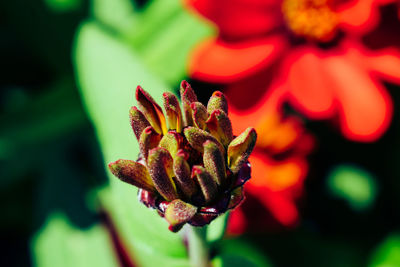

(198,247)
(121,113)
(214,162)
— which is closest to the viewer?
(214,162)

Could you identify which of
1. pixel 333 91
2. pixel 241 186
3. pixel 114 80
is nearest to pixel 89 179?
pixel 114 80

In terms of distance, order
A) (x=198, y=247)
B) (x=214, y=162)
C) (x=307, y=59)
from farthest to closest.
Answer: (x=307, y=59) < (x=198, y=247) < (x=214, y=162)

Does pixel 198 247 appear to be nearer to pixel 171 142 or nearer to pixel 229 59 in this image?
pixel 171 142

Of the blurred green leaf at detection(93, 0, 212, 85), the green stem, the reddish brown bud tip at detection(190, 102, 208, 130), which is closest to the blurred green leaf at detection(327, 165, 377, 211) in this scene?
the blurred green leaf at detection(93, 0, 212, 85)

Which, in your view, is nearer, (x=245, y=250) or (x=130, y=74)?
(x=130, y=74)

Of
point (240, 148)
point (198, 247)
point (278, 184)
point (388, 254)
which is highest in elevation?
point (240, 148)

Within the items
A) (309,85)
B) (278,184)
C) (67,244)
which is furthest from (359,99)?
(67,244)
